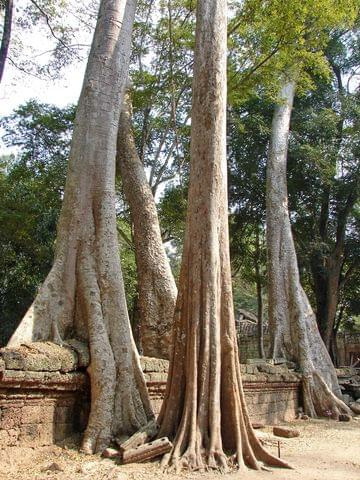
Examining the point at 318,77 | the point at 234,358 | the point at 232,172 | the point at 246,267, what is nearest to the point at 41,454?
the point at 234,358

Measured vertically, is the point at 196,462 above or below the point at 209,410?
below

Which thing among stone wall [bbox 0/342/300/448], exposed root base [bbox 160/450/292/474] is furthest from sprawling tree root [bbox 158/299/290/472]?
stone wall [bbox 0/342/300/448]

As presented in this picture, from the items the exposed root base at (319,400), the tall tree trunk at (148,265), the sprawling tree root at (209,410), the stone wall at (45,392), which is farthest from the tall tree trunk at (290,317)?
the sprawling tree root at (209,410)

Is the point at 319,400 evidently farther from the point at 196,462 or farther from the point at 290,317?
the point at 196,462

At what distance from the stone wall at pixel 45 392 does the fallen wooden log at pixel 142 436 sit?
2.24 feet

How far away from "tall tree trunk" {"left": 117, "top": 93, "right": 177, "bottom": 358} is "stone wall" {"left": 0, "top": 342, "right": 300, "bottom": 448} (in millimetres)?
1148

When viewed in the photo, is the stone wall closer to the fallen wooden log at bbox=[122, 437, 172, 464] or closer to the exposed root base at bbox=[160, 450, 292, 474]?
the fallen wooden log at bbox=[122, 437, 172, 464]

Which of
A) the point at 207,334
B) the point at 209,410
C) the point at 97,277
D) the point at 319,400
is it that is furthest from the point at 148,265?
the point at 319,400

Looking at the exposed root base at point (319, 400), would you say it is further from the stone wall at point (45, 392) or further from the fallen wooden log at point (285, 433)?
the stone wall at point (45, 392)

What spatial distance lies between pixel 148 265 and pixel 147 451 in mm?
3123

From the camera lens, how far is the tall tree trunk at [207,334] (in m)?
4.02

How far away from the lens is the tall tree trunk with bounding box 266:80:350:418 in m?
8.50

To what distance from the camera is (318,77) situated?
13.3m

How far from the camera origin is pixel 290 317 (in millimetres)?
9242
